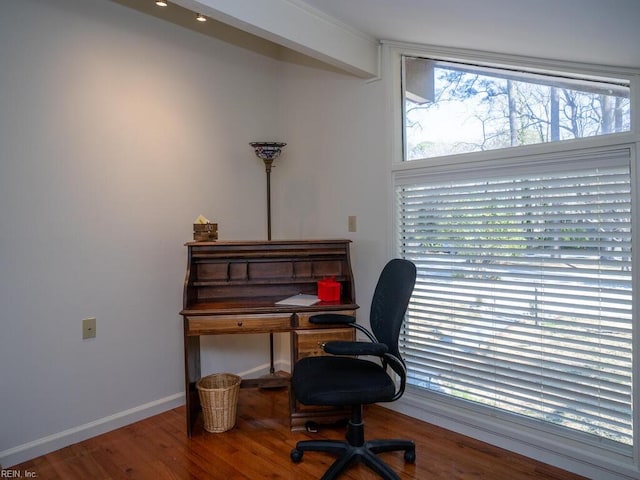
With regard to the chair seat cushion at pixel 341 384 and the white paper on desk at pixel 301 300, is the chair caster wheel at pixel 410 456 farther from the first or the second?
the white paper on desk at pixel 301 300

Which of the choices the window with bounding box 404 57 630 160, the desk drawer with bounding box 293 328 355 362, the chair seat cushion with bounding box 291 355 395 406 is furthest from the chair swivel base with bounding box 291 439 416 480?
the window with bounding box 404 57 630 160

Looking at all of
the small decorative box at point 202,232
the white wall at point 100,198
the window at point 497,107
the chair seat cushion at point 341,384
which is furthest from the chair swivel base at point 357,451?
the window at point 497,107

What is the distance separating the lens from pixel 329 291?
274 cm

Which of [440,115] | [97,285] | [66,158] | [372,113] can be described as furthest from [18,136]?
[440,115]

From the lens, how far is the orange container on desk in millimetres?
2742

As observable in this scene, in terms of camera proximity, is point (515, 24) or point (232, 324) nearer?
point (515, 24)

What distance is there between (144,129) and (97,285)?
103 centimetres

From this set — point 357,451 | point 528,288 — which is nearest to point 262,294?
point 357,451

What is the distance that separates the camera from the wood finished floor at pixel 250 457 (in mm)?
2078

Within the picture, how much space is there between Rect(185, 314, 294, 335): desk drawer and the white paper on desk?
157mm

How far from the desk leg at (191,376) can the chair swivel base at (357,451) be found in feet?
2.27

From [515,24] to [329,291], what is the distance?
175cm

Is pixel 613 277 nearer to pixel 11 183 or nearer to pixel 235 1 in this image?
pixel 235 1

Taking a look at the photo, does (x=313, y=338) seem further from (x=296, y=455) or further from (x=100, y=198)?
(x=100, y=198)
